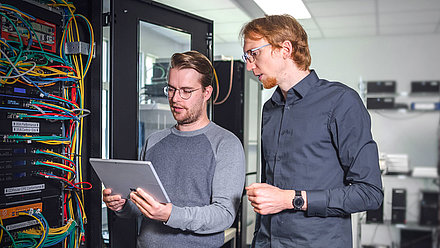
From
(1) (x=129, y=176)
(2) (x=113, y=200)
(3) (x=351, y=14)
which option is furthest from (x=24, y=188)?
(3) (x=351, y=14)

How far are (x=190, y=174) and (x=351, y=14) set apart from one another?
2818 millimetres

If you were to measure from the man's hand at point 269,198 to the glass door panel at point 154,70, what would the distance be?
0.94m

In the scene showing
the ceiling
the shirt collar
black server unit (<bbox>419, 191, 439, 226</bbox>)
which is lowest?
black server unit (<bbox>419, 191, 439, 226</bbox>)

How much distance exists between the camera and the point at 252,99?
2781 millimetres

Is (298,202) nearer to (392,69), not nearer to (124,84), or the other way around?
(124,84)

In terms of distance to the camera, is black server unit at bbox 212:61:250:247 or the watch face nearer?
the watch face

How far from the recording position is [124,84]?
1.59m

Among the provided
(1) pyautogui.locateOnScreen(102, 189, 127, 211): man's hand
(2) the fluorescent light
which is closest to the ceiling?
(2) the fluorescent light

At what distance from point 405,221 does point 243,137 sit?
1.53 m

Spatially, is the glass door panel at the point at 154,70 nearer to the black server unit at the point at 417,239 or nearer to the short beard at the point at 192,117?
the short beard at the point at 192,117

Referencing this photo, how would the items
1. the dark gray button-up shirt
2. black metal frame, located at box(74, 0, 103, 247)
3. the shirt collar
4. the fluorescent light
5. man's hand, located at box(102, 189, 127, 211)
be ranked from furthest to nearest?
the fluorescent light
black metal frame, located at box(74, 0, 103, 247)
man's hand, located at box(102, 189, 127, 211)
the shirt collar
the dark gray button-up shirt

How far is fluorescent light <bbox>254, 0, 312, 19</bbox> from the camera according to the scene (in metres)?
3.21

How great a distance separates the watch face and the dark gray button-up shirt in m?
0.02

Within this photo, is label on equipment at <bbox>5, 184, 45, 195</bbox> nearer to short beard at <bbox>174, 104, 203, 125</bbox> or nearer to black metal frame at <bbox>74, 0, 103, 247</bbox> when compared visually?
black metal frame at <bbox>74, 0, 103, 247</bbox>
